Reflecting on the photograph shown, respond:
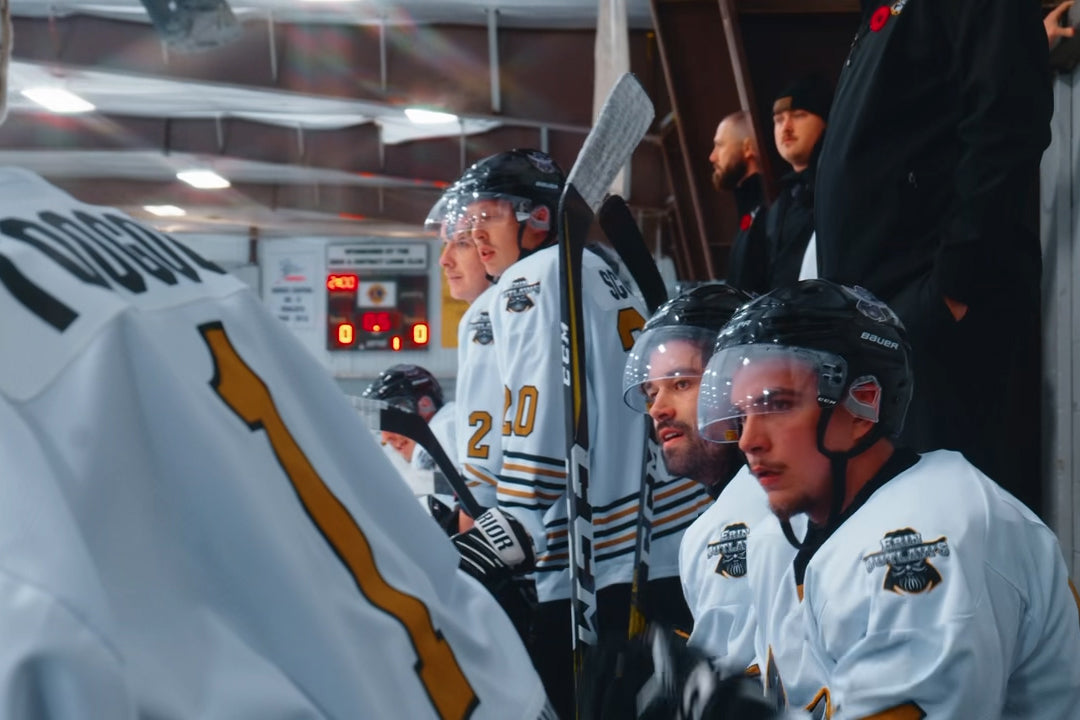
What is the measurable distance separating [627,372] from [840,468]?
0.66 m

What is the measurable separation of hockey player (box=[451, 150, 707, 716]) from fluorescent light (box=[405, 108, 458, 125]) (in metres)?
4.66

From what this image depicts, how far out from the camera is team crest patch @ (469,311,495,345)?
278cm

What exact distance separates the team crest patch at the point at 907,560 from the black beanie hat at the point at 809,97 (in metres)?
1.68

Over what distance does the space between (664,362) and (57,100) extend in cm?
690

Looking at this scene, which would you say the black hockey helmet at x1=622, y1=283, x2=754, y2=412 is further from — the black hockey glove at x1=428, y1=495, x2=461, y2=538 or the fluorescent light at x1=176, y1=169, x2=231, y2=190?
the fluorescent light at x1=176, y1=169, x2=231, y2=190

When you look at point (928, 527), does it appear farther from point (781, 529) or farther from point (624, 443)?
point (624, 443)

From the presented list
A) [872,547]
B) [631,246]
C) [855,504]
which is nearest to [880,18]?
[631,246]

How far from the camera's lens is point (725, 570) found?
2100 millimetres

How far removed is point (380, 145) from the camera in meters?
8.76

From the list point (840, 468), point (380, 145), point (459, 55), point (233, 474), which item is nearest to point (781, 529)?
point (840, 468)

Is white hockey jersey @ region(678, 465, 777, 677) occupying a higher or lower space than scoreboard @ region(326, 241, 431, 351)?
lower

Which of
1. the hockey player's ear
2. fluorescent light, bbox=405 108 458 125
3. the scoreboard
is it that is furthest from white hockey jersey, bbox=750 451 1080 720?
the scoreboard

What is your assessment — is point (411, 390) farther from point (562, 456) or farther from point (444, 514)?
point (562, 456)

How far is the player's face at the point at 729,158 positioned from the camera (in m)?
3.98
